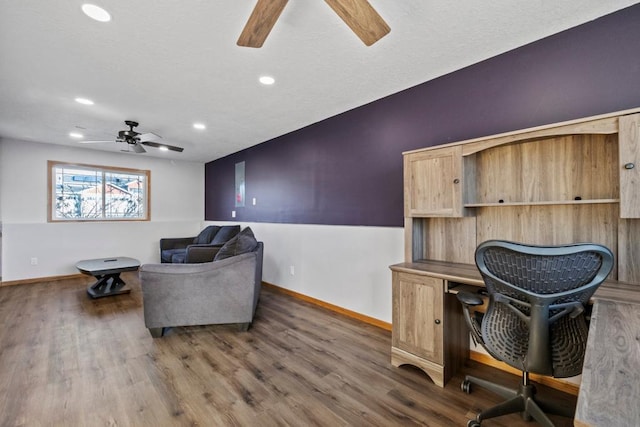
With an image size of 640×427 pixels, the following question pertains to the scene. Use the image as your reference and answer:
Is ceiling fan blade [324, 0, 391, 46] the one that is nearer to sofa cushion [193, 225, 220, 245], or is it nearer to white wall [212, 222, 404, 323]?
white wall [212, 222, 404, 323]

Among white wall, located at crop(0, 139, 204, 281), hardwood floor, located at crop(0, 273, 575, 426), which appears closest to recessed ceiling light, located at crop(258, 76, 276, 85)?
hardwood floor, located at crop(0, 273, 575, 426)

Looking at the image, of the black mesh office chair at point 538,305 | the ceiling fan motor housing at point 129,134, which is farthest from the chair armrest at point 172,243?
the black mesh office chair at point 538,305

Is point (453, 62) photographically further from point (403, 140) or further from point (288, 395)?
point (288, 395)

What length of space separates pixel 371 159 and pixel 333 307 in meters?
1.84

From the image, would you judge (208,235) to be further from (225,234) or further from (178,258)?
(178,258)

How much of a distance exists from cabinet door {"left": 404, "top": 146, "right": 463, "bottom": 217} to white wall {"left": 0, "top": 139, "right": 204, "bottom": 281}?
18.4ft

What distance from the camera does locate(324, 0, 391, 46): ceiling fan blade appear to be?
1.35m

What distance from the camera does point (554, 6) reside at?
1715mm

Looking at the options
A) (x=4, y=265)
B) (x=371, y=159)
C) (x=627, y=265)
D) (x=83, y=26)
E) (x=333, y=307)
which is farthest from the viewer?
(x=4, y=265)

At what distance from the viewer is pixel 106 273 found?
3896 mm

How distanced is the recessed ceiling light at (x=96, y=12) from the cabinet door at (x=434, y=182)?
7.53ft

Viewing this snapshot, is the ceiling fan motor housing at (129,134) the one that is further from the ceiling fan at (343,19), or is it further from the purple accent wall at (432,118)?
the ceiling fan at (343,19)

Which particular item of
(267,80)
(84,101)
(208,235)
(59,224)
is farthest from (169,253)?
(267,80)

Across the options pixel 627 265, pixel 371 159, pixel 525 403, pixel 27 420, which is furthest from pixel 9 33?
pixel 627 265
